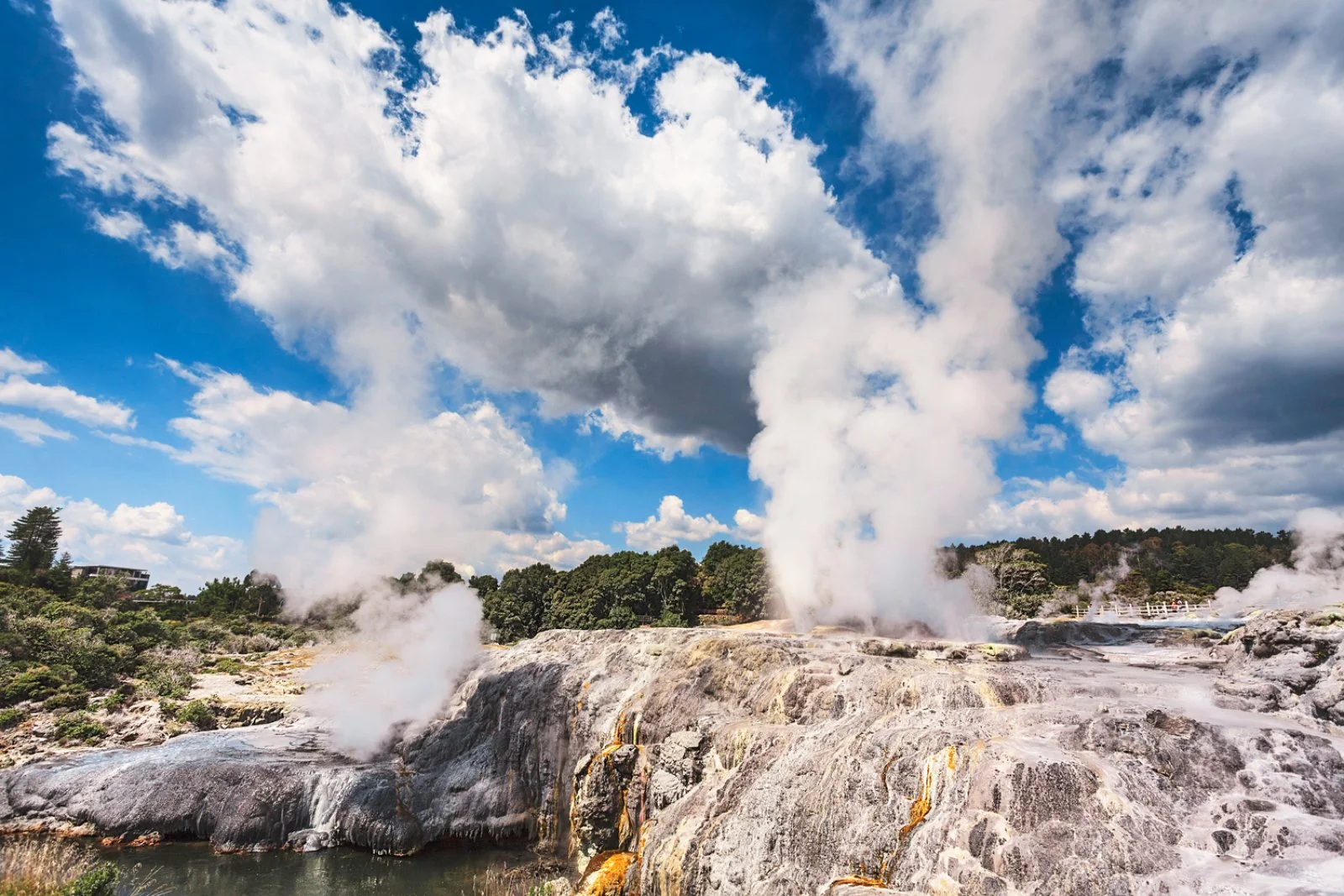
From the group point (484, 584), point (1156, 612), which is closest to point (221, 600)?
point (484, 584)

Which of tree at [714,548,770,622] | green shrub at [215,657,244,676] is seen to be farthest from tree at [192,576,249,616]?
tree at [714,548,770,622]

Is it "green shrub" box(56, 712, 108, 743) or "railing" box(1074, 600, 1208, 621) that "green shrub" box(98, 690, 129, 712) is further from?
"railing" box(1074, 600, 1208, 621)

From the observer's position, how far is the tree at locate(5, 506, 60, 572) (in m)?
60.7

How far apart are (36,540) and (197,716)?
49518 mm

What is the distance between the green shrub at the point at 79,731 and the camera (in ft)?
95.0

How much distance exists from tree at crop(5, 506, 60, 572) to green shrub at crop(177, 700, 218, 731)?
1763 inches

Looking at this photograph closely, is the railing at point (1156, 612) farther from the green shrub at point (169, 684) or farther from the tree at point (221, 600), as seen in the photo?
the tree at point (221, 600)

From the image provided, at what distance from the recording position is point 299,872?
20.4 m

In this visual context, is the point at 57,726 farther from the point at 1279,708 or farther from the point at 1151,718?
the point at 1279,708

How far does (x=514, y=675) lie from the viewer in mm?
27359

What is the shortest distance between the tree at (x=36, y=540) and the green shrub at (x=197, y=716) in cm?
4478

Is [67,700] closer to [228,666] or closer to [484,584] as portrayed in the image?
[228,666]

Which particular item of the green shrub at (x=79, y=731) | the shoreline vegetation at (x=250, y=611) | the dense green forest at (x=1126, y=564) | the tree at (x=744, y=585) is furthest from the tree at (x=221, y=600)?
the dense green forest at (x=1126, y=564)

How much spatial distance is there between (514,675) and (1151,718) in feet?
74.1
